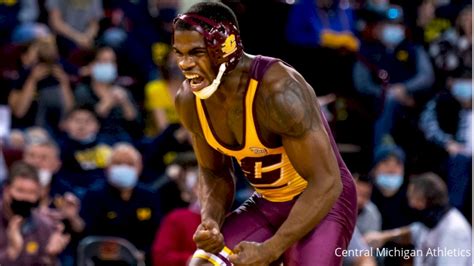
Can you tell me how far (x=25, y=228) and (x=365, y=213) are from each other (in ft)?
8.70

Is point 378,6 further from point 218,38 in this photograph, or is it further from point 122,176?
point 218,38

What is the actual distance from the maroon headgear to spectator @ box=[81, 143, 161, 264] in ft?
11.6

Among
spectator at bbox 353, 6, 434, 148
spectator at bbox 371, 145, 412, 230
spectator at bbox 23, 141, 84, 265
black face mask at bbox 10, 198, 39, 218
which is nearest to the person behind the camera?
black face mask at bbox 10, 198, 39, 218

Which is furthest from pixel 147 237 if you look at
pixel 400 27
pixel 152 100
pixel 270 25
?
pixel 400 27

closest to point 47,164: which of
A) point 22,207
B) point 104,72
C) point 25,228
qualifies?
point 22,207

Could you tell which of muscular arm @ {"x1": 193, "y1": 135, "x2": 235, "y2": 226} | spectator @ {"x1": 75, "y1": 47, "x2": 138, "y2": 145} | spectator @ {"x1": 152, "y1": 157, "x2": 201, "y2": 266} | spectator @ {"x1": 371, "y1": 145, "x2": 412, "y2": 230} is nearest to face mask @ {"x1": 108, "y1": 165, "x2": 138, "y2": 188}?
spectator @ {"x1": 152, "y1": 157, "x2": 201, "y2": 266}

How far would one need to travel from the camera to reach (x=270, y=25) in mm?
10969

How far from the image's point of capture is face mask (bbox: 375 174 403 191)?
9.66 meters

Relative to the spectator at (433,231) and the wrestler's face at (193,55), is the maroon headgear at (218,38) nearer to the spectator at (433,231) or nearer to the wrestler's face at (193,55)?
the wrestler's face at (193,55)

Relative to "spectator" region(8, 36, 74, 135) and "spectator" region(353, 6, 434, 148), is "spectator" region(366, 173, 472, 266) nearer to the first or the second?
"spectator" region(353, 6, 434, 148)

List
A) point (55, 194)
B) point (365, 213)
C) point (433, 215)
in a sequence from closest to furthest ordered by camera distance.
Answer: point (433, 215), point (365, 213), point (55, 194)

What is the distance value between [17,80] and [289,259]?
550 centimetres

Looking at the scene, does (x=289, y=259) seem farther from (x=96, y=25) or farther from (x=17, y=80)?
(x=96, y=25)

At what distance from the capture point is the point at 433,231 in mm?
8219
